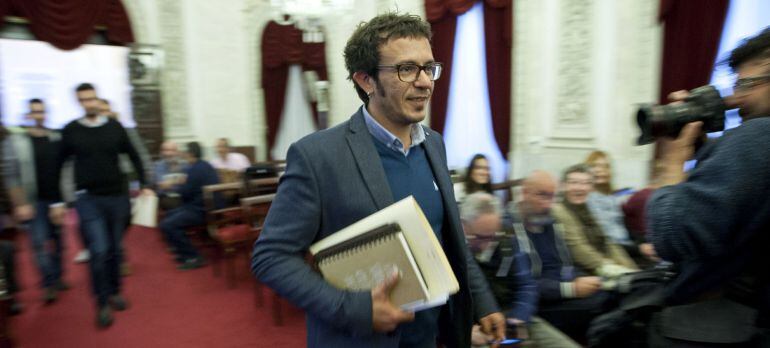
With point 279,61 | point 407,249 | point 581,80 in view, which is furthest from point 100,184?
point 279,61

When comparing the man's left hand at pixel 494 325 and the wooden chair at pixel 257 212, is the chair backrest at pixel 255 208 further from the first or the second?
the man's left hand at pixel 494 325

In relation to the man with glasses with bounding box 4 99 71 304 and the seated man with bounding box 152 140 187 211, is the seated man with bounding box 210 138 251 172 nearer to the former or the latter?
the seated man with bounding box 152 140 187 211

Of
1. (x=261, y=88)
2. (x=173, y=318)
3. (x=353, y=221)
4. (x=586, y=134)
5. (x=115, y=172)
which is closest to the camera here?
(x=353, y=221)

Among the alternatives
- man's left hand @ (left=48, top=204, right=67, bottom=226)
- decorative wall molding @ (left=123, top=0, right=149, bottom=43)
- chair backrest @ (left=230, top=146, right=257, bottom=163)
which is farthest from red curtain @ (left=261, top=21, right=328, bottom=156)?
man's left hand @ (left=48, top=204, right=67, bottom=226)

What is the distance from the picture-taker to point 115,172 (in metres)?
3.01

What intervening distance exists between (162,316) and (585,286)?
2.81 meters

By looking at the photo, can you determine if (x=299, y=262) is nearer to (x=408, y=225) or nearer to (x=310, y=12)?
(x=408, y=225)

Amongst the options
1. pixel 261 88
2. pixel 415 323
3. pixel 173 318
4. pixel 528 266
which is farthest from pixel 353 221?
pixel 261 88

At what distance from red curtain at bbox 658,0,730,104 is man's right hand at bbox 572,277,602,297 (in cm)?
278

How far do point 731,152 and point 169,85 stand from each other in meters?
7.19

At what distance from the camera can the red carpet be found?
2.95 m

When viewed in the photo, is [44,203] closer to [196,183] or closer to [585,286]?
[196,183]

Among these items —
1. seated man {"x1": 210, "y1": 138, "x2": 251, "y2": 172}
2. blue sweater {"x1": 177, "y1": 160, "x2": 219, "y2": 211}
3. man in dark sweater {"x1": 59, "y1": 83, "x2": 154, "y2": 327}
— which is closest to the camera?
man in dark sweater {"x1": 59, "y1": 83, "x2": 154, "y2": 327}

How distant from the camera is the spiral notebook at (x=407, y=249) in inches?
36.1
